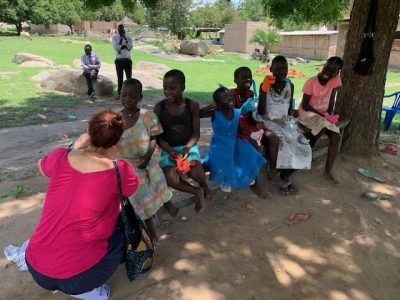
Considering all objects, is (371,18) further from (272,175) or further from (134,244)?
(134,244)

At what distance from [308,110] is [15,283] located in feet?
11.5

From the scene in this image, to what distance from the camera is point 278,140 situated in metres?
3.97

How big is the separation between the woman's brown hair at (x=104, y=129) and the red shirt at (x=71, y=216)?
0.16 meters

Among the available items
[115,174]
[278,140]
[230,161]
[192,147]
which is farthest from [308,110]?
[115,174]

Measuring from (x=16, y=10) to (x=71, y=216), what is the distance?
47.3 m

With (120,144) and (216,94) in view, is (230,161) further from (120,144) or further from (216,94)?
(120,144)

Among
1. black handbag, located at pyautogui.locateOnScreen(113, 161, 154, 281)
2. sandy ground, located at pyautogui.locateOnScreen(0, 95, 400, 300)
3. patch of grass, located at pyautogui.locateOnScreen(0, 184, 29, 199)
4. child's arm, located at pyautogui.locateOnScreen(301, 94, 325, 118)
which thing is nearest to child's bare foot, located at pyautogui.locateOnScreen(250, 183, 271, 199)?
sandy ground, located at pyautogui.locateOnScreen(0, 95, 400, 300)

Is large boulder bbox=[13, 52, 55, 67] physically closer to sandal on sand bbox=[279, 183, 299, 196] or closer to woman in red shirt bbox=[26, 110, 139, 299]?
sandal on sand bbox=[279, 183, 299, 196]

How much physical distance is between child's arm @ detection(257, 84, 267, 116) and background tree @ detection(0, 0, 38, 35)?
44309mm

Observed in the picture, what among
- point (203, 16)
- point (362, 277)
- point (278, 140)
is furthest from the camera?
point (203, 16)

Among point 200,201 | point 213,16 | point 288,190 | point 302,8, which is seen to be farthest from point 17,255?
point 213,16

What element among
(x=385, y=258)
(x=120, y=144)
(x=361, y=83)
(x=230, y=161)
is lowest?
(x=385, y=258)

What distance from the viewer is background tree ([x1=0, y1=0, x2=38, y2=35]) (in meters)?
40.8

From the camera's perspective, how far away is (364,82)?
4.73 m
